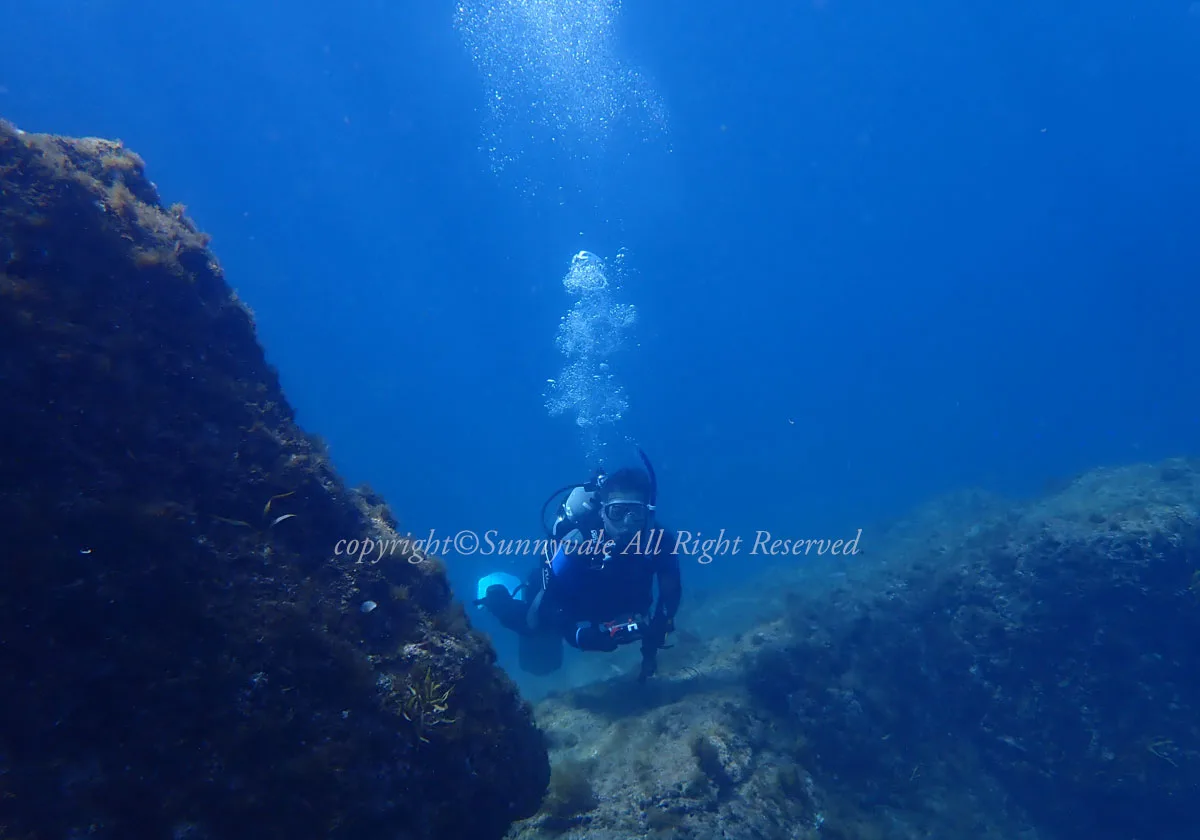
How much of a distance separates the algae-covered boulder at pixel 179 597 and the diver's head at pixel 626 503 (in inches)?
130

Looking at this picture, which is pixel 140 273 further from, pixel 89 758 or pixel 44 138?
pixel 89 758

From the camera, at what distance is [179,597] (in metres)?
2.98

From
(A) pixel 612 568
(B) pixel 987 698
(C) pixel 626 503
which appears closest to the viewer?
(C) pixel 626 503

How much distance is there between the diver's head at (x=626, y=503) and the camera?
7.58 m

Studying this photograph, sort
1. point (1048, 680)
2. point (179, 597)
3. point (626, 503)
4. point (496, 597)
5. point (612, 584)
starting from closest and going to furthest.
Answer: point (179, 597) → point (626, 503) → point (612, 584) → point (1048, 680) → point (496, 597)

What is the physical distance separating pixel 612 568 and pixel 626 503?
1.01 metres

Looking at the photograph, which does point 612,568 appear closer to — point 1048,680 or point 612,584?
point 612,584

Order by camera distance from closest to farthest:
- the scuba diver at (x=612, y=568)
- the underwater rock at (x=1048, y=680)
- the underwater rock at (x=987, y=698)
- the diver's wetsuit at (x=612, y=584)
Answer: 1. the underwater rock at (x=987, y=698)
2. the scuba diver at (x=612, y=568)
3. the diver's wetsuit at (x=612, y=584)
4. the underwater rock at (x=1048, y=680)

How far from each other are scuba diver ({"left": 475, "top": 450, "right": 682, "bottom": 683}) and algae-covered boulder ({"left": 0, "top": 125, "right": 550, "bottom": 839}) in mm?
3289

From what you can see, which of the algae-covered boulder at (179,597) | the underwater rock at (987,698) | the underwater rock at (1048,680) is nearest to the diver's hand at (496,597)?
the underwater rock at (987,698)

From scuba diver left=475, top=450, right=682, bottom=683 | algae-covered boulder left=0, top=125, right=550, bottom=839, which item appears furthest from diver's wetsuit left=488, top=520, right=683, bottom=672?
algae-covered boulder left=0, top=125, right=550, bottom=839

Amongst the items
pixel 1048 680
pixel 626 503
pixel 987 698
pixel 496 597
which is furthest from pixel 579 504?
pixel 1048 680

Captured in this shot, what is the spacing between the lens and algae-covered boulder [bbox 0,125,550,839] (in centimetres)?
258

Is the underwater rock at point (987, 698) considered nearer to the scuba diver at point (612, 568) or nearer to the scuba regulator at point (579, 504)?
the scuba diver at point (612, 568)
